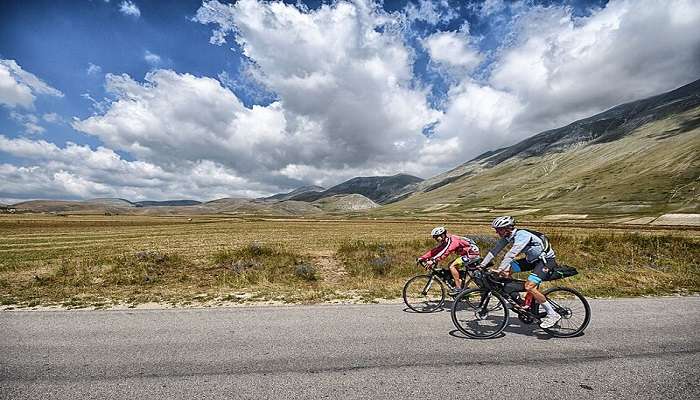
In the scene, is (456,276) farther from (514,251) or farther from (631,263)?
(631,263)

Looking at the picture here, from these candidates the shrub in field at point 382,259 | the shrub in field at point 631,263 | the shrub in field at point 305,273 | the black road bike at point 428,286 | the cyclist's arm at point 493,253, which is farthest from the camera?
the shrub in field at point 382,259

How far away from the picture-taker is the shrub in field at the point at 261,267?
14.7m

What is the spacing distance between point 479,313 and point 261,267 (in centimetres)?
1110

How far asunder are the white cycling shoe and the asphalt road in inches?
10.0

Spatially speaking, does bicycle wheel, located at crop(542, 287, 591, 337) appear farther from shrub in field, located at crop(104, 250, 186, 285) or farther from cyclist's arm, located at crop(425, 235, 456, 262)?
shrub in field, located at crop(104, 250, 186, 285)

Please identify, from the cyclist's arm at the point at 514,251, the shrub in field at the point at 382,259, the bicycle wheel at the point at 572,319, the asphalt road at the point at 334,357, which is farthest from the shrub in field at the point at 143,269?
the bicycle wheel at the point at 572,319

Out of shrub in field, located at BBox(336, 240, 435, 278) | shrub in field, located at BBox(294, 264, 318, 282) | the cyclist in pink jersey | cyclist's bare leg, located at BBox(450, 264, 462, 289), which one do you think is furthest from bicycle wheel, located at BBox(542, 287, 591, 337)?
shrub in field, located at BBox(294, 264, 318, 282)

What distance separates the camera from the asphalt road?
517 cm

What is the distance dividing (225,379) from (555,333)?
22.3 ft

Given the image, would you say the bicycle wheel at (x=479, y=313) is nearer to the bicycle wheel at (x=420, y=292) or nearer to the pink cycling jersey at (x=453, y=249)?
the bicycle wheel at (x=420, y=292)

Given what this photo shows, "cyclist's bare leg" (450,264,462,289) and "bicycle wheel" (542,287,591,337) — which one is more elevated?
"cyclist's bare leg" (450,264,462,289)

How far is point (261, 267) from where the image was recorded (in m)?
16.6

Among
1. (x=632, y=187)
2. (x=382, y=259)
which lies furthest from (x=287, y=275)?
(x=632, y=187)

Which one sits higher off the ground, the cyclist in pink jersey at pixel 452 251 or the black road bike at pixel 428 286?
the cyclist in pink jersey at pixel 452 251
